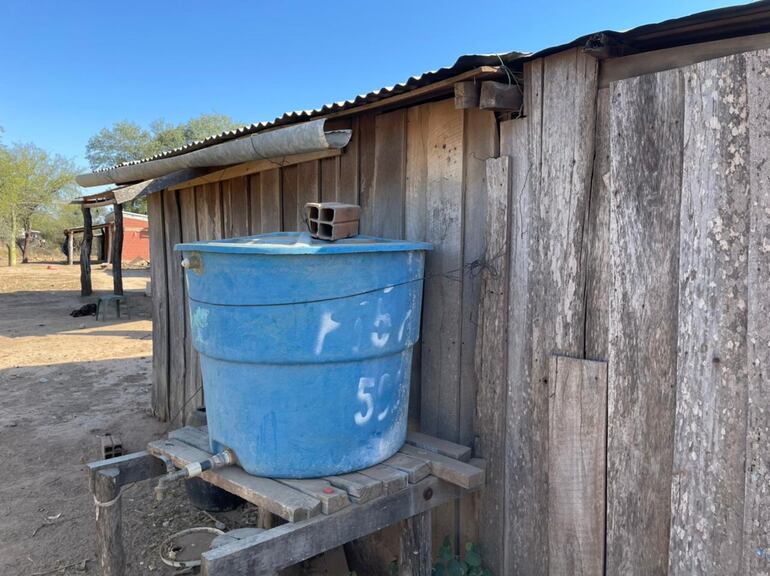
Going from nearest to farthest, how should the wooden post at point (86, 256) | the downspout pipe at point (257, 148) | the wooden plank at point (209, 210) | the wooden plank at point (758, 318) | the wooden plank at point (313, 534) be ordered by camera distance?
1. the wooden plank at point (758, 318)
2. the wooden plank at point (313, 534)
3. the downspout pipe at point (257, 148)
4. the wooden plank at point (209, 210)
5. the wooden post at point (86, 256)

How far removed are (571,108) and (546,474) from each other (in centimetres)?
147

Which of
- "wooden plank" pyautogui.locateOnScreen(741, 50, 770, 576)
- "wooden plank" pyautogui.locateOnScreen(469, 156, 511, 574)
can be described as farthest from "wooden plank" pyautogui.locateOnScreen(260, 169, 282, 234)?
"wooden plank" pyautogui.locateOnScreen(741, 50, 770, 576)

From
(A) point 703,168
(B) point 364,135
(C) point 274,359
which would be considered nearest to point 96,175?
(B) point 364,135

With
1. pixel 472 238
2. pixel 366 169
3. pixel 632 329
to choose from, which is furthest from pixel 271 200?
pixel 632 329

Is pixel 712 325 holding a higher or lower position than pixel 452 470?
higher

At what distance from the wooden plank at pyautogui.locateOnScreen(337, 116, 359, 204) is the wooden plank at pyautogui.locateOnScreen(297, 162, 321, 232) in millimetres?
242

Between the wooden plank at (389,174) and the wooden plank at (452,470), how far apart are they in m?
1.13

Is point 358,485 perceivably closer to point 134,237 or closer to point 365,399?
point 365,399

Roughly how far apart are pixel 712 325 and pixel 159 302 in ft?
17.1

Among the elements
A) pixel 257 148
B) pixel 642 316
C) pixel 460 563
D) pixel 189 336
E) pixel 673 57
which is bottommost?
pixel 460 563

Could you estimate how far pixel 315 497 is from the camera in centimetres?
207

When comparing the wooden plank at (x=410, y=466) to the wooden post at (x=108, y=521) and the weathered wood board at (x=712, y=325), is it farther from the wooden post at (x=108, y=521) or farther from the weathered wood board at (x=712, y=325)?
the wooden post at (x=108, y=521)

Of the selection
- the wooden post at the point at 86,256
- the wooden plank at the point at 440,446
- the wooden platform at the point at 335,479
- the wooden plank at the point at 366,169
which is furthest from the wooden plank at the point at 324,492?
the wooden post at the point at 86,256

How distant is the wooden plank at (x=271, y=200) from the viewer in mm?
3990
